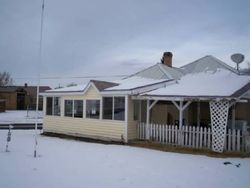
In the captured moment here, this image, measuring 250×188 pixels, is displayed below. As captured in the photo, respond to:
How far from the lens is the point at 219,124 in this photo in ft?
46.2

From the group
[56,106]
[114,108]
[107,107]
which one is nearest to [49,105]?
[56,106]

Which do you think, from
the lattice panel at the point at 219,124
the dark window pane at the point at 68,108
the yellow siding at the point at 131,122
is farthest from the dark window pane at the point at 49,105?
the lattice panel at the point at 219,124

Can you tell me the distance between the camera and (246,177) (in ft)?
32.5

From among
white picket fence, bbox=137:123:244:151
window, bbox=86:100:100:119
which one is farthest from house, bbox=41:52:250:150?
white picket fence, bbox=137:123:244:151

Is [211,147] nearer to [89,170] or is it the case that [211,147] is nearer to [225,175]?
[225,175]

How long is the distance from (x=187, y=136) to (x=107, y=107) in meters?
4.96

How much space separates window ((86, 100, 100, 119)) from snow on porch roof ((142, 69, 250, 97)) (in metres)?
3.30

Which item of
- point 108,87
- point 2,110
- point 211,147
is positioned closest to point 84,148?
point 108,87

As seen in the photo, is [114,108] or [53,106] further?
[53,106]

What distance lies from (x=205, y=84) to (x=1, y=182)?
11.6 m

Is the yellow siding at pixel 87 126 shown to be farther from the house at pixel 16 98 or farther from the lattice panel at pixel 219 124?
the house at pixel 16 98

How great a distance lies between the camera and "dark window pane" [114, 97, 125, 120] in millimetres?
17406

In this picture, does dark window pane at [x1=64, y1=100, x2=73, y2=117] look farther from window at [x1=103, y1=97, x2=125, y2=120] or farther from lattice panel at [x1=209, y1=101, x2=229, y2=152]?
lattice panel at [x1=209, y1=101, x2=229, y2=152]

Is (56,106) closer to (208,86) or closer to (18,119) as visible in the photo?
(208,86)
